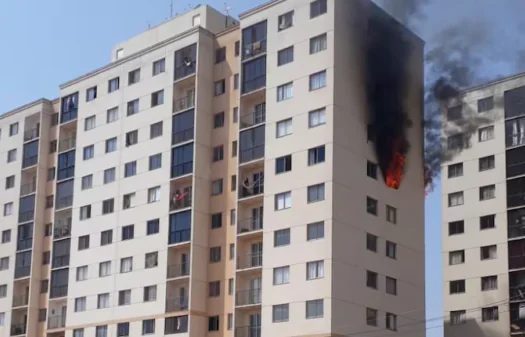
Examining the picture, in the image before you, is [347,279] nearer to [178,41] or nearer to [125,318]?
[125,318]

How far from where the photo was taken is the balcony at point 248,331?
6350 cm

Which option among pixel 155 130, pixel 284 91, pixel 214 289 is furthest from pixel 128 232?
pixel 284 91

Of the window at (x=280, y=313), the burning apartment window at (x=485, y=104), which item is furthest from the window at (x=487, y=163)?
the window at (x=280, y=313)

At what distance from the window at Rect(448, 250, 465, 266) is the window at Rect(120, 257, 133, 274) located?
90.0 ft

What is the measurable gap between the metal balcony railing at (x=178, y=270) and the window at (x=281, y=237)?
744 centimetres

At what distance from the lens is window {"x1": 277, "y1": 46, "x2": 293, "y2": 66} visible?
65338 mm

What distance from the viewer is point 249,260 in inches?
2566

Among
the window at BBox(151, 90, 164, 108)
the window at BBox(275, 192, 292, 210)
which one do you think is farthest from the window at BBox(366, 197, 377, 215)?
the window at BBox(151, 90, 164, 108)

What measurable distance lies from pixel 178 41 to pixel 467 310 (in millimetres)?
31493

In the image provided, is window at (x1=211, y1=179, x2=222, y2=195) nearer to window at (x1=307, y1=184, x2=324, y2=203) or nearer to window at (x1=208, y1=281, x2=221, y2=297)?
window at (x1=208, y1=281, x2=221, y2=297)

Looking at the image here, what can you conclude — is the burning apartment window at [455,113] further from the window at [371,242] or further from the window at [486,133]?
the window at [371,242]

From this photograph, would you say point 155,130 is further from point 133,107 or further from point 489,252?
point 489,252

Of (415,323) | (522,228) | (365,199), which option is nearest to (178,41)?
(365,199)

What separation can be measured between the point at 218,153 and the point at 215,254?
6883mm
